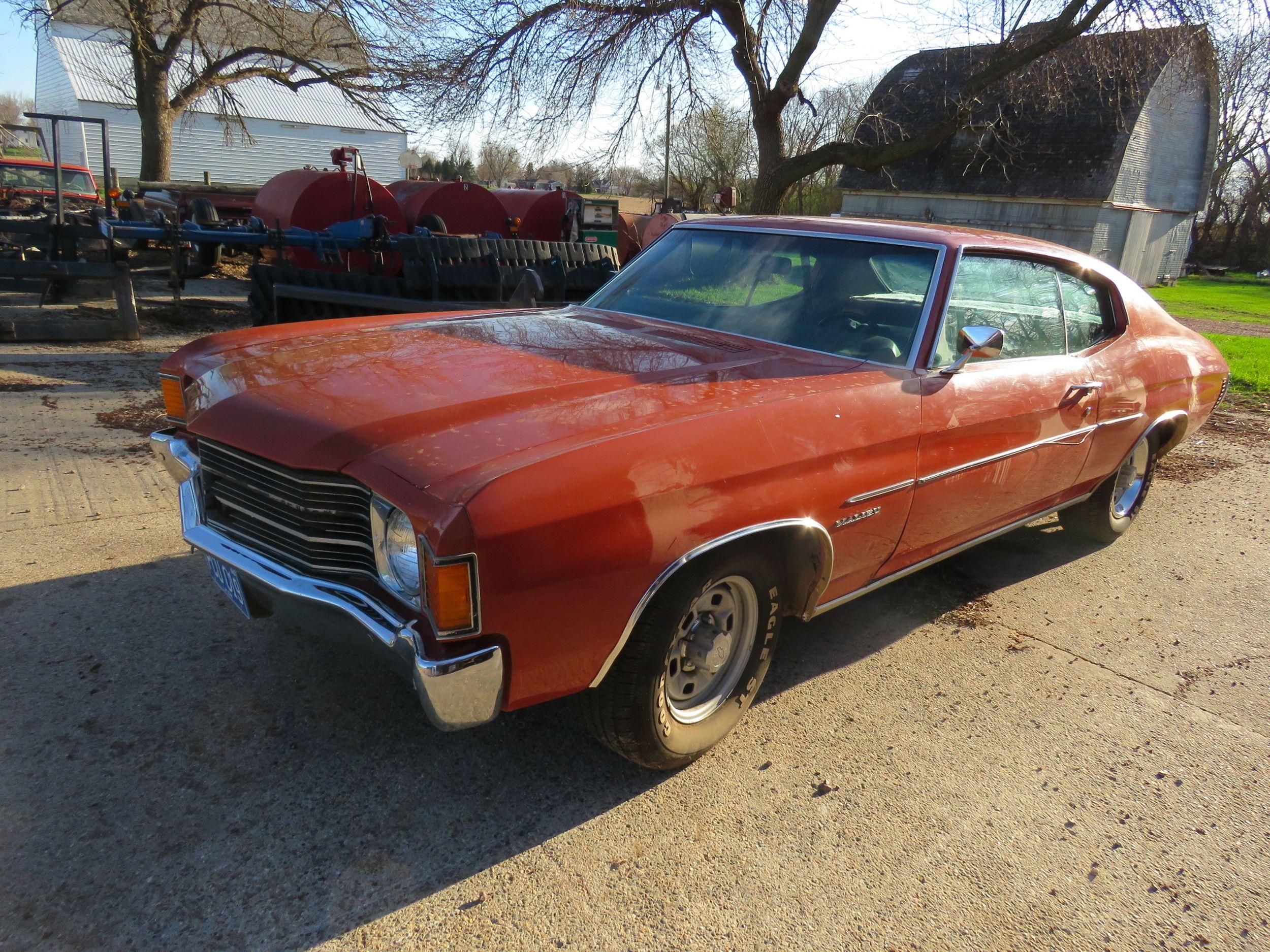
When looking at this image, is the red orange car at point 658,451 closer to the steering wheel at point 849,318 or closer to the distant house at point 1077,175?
the steering wheel at point 849,318

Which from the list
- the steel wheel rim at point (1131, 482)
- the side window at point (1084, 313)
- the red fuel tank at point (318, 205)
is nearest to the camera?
the side window at point (1084, 313)

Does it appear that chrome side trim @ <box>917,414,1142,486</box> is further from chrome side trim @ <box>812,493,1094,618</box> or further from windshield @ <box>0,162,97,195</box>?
windshield @ <box>0,162,97,195</box>

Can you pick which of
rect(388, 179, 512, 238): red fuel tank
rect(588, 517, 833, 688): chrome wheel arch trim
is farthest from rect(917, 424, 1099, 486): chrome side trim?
rect(388, 179, 512, 238): red fuel tank

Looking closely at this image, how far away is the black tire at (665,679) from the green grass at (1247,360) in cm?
816

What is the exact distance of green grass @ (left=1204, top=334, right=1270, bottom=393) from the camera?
32.6ft

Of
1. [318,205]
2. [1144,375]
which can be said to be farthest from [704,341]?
[318,205]

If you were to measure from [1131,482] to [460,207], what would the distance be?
10.8 metres

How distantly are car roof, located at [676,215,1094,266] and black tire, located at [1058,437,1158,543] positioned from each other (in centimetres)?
115

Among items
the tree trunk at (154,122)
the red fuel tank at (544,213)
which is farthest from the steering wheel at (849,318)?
the tree trunk at (154,122)

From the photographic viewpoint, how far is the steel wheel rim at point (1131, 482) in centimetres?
463

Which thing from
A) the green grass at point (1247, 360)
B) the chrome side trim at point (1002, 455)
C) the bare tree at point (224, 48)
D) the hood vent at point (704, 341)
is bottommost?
the green grass at point (1247, 360)

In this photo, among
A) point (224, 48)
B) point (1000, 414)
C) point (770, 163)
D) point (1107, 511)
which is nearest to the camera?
point (1000, 414)

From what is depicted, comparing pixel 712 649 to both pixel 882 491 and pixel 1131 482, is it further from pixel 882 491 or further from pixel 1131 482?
pixel 1131 482

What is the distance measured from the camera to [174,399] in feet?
10.4
